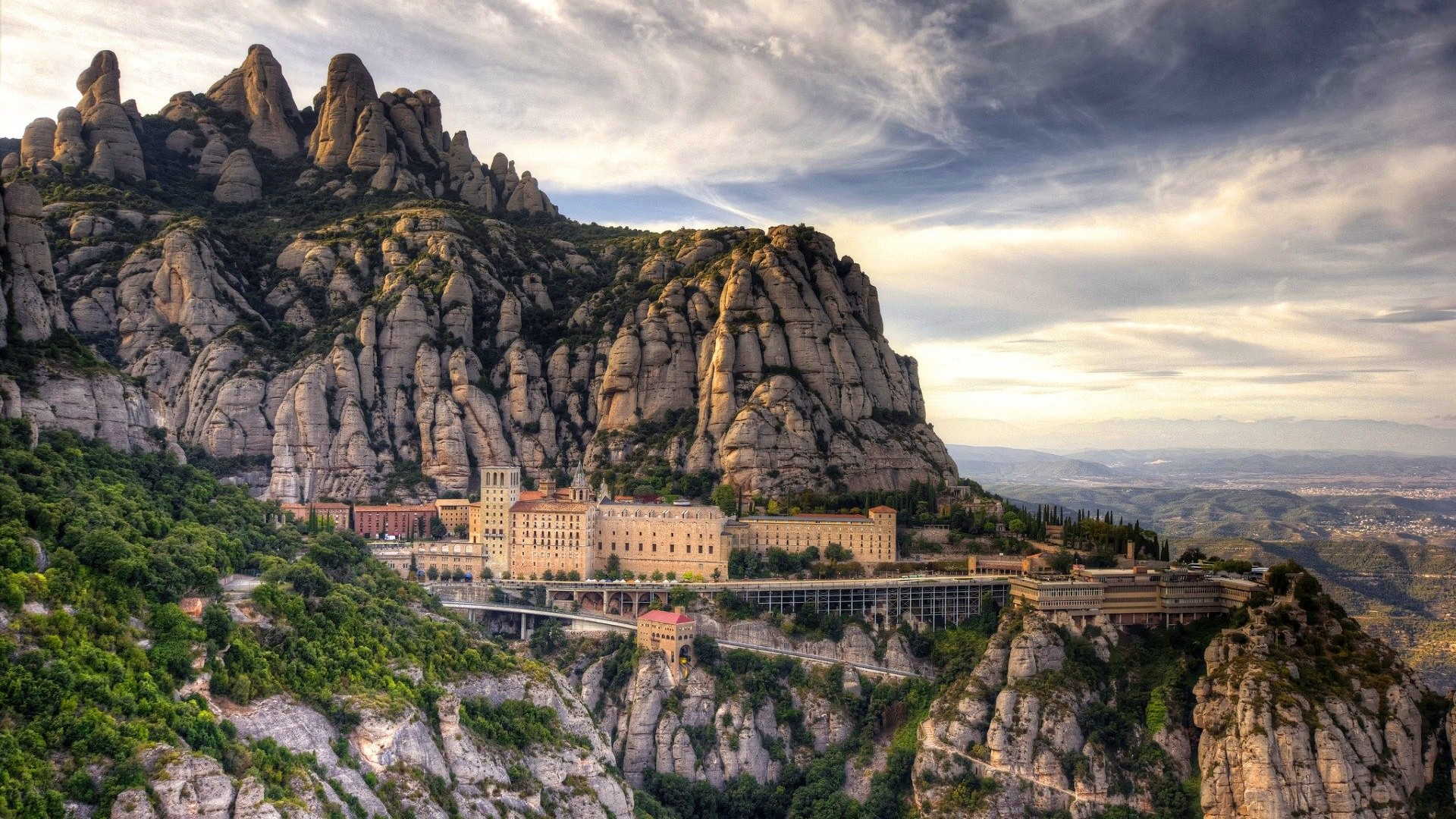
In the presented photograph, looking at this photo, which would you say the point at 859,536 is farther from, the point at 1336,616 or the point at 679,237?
the point at 679,237

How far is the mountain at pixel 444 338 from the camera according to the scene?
132 m

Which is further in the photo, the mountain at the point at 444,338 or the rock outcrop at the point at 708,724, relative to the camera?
the mountain at the point at 444,338

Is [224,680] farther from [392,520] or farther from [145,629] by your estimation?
[392,520]

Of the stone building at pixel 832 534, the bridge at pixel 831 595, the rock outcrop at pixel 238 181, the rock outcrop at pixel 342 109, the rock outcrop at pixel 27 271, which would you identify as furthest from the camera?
the rock outcrop at pixel 342 109

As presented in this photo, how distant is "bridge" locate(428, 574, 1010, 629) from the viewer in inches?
4225

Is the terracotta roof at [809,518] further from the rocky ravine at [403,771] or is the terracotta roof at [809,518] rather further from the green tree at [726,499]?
the rocky ravine at [403,771]

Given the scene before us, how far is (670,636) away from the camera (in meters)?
101

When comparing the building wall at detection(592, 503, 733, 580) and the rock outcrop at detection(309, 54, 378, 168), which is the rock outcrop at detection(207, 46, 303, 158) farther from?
the building wall at detection(592, 503, 733, 580)

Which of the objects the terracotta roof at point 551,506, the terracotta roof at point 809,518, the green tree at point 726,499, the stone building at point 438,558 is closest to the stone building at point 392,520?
the stone building at point 438,558

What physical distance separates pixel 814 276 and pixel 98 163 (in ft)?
299

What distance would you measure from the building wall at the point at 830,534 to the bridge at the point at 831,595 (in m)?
4.26

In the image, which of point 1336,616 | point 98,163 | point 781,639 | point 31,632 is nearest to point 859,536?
point 781,639

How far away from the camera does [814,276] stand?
146000 mm

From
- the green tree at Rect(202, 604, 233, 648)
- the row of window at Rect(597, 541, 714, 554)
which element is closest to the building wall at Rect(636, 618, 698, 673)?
the row of window at Rect(597, 541, 714, 554)
